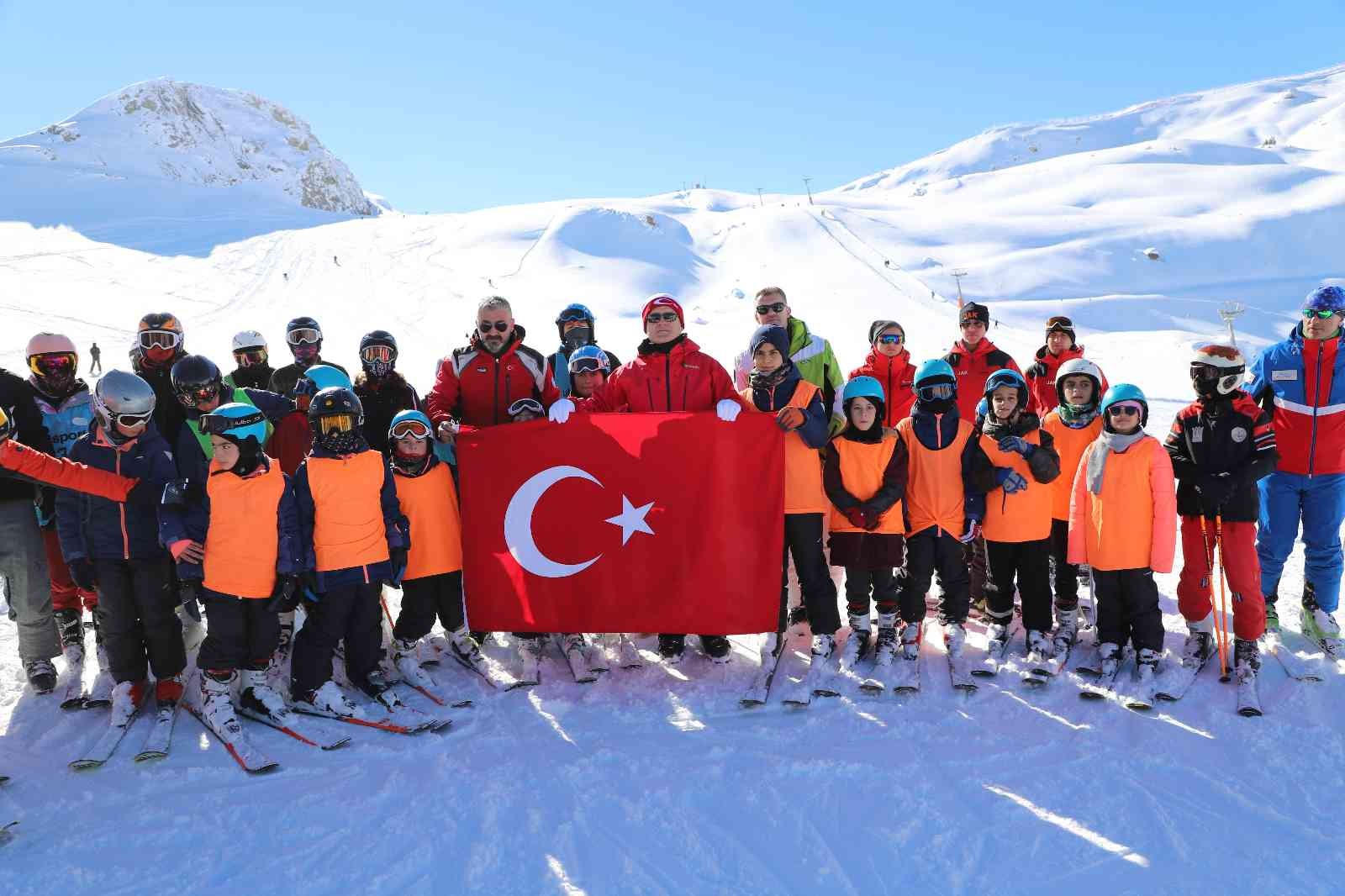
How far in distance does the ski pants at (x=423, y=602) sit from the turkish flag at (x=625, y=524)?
0.13 m

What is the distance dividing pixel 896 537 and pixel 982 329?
2.33 meters

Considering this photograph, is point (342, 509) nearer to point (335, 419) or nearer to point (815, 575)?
point (335, 419)

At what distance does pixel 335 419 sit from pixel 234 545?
80 cm

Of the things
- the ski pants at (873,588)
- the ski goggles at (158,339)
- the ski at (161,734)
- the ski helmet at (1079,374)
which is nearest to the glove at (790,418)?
the ski pants at (873,588)

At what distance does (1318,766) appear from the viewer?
3.89 m

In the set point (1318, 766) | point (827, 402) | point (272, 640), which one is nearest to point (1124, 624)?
point (1318, 766)

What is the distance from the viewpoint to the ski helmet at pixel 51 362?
4789mm

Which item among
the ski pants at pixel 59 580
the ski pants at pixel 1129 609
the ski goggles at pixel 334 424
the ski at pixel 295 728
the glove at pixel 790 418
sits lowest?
the ski at pixel 295 728

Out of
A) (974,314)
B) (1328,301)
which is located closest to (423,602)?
(974,314)

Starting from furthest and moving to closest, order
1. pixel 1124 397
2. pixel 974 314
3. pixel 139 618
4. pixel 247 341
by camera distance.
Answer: pixel 974 314 < pixel 247 341 < pixel 1124 397 < pixel 139 618

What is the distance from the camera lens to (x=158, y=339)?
5438 mm

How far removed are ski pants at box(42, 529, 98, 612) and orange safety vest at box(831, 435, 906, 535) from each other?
4.48 meters

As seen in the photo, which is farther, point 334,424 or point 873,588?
point 873,588

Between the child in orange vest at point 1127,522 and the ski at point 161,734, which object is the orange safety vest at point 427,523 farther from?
the child in orange vest at point 1127,522
